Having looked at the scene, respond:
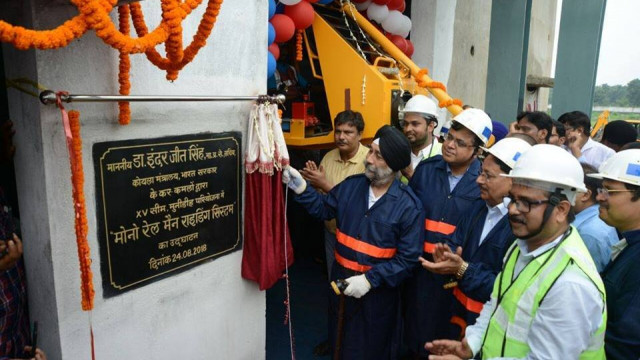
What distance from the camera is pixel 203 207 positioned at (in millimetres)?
2734

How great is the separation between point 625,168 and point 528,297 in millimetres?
994

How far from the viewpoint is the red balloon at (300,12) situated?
12.9 feet

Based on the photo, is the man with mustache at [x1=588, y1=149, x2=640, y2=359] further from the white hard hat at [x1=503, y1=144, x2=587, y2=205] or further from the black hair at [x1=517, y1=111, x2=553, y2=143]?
the black hair at [x1=517, y1=111, x2=553, y2=143]

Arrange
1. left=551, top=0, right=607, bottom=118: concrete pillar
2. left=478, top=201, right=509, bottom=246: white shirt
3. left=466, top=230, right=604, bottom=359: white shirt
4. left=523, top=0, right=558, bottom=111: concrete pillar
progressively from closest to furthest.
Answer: left=466, top=230, right=604, bottom=359: white shirt
left=478, top=201, right=509, bottom=246: white shirt
left=551, top=0, right=607, bottom=118: concrete pillar
left=523, top=0, right=558, bottom=111: concrete pillar

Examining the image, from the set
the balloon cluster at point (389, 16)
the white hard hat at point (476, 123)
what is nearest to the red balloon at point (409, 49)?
the balloon cluster at point (389, 16)

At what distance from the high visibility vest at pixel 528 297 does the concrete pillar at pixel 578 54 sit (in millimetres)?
7726

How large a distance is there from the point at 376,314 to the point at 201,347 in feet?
4.06

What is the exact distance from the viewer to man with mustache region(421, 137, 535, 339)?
252cm

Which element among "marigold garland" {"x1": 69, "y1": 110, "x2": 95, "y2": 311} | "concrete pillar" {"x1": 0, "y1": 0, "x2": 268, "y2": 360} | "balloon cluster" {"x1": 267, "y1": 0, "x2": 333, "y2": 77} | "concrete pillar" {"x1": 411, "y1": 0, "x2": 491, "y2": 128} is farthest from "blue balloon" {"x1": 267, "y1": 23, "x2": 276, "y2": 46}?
"concrete pillar" {"x1": 411, "y1": 0, "x2": 491, "y2": 128}

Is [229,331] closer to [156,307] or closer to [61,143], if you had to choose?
[156,307]

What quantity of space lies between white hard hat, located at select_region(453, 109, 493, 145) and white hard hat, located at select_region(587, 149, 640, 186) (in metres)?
0.94

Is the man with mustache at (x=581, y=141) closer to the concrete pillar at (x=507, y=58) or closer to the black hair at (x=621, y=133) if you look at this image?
the black hair at (x=621, y=133)

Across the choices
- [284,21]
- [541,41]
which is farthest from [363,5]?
[541,41]

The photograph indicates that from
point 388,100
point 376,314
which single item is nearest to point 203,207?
point 376,314
